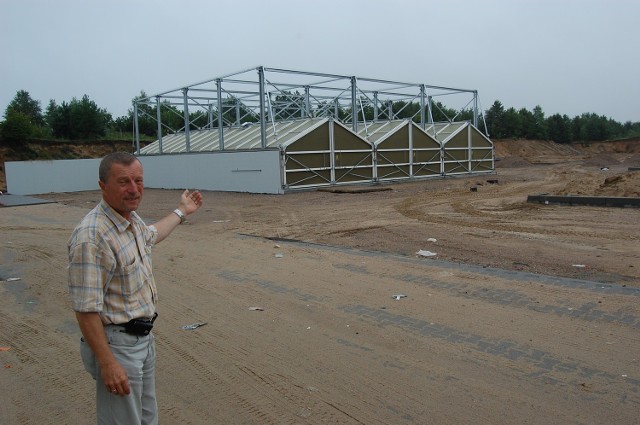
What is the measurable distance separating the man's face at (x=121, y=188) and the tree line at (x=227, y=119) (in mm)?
32078

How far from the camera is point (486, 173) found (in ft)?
127

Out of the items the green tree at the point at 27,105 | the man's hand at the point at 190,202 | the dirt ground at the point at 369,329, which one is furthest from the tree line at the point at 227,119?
the man's hand at the point at 190,202

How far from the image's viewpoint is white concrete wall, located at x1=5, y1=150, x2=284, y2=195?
27266 mm

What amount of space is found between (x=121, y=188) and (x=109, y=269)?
16.0 inches

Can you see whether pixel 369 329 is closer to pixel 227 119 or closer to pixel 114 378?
pixel 114 378

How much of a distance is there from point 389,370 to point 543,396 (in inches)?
48.2

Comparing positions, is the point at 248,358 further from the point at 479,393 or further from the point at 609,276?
the point at 609,276

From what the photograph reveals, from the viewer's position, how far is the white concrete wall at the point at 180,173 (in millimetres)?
27266

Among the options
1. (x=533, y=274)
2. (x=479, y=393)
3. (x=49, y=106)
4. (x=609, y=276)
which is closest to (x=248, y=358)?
(x=479, y=393)

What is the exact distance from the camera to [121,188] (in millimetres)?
2740

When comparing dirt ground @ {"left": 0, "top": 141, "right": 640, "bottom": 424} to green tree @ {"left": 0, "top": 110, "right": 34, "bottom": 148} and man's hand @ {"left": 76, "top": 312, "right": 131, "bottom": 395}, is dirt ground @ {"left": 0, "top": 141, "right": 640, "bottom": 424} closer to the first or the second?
man's hand @ {"left": 76, "top": 312, "right": 131, "bottom": 395}

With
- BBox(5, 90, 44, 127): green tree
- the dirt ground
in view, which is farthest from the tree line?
the dirt ground

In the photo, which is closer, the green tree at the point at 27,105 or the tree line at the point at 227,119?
the tree line at the point at 227,119

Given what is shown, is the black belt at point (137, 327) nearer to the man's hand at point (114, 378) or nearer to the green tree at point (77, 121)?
the man's hand at point (114, 378)
